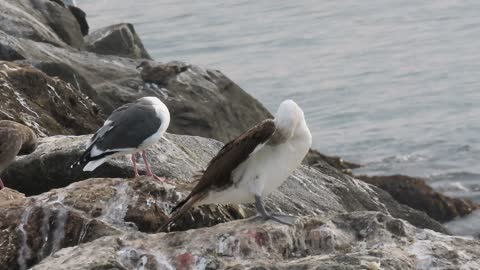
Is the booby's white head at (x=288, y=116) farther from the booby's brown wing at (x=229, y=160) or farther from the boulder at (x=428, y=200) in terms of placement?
the boulder at (x=428, y=200)

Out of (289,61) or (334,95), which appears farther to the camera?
(289,61)

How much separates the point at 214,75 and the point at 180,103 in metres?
1.47

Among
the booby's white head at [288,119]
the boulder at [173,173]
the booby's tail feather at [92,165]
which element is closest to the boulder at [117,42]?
the boulder at [173,173]

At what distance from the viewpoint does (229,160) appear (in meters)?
6.92

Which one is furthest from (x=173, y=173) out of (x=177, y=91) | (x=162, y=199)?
(x=177, y=91)

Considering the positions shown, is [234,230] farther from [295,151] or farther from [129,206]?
[129,206]

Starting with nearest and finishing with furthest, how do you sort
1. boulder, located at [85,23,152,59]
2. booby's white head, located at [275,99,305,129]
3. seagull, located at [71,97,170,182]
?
booby's white head, located at [275,99,305,129] → seagull, located at [71,97,170,182] → boulder, located at [85,23,152,59]

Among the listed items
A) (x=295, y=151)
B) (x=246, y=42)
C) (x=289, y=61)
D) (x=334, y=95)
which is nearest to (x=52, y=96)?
(x=295, y=151)

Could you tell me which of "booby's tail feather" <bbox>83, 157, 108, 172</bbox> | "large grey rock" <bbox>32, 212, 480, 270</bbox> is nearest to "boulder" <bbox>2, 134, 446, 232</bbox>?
"booby's tail feather" <bbox>83, 157, 108, 172</bbox>

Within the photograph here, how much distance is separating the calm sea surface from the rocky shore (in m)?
2.33

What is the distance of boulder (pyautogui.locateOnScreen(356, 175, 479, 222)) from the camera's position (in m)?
15.5

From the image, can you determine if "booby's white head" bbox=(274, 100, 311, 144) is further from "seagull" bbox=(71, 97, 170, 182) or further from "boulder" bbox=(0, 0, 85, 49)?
→ "boulder" bbox=(0, 0, 85, 49)

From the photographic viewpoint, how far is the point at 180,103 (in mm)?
14930

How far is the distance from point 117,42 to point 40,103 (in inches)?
343
